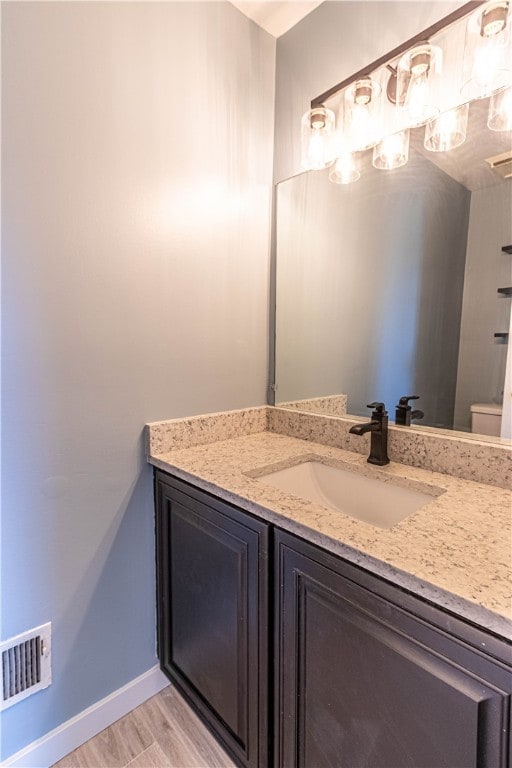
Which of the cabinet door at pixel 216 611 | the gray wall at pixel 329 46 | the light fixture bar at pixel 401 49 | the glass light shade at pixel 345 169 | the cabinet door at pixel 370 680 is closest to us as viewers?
the cabinet door at pixel 370 680

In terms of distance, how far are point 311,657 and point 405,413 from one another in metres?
0.73

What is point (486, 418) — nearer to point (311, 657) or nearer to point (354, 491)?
point (354, 491)

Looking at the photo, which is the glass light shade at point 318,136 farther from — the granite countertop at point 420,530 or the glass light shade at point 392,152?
the granite countertop at point 420,530

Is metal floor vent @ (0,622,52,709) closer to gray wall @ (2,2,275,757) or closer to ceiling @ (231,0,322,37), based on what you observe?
gray wall @ (2,2,275,757)

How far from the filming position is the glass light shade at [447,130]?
1.02 metres

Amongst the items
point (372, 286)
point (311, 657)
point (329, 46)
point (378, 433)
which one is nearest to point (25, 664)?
point (311, 657)

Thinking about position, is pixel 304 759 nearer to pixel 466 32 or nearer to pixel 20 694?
pixel 20 694

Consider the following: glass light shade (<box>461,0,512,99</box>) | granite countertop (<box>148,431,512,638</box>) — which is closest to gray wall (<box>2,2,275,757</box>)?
granite countertop (<box>148,431,512,638</box>)

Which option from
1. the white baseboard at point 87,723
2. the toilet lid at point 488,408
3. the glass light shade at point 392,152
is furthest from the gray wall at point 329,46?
the white baseboard at point 87,723

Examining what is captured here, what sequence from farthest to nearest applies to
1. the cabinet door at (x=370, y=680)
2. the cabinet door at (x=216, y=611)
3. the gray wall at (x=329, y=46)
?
the gray wall at (x=329, y=46), the cabinet door at (x=216, y=611), the cabinet door at (x=370, y=680)

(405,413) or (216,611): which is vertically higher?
(405,413)

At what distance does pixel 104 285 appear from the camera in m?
1.06

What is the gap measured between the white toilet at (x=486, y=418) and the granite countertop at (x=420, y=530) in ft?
0.51

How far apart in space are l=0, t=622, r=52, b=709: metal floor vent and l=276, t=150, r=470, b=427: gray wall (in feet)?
3.63
